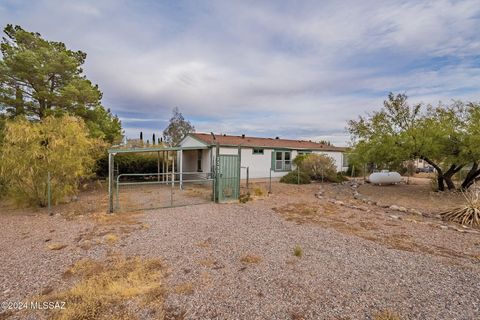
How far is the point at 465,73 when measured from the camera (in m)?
10.8

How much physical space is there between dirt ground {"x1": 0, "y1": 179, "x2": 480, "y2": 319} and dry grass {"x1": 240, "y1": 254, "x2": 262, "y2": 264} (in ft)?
0.06

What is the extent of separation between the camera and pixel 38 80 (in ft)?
36.4

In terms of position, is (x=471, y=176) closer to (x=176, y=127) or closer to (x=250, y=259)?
(x=250, y=259)

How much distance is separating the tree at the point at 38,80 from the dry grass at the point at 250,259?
11125mm

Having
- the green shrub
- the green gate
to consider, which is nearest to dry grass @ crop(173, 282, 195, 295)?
the green gate

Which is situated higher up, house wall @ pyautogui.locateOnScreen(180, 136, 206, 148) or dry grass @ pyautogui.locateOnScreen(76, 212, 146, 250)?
house wall @ pyautogui.locateOnScreen(180, 136, 206, 148)

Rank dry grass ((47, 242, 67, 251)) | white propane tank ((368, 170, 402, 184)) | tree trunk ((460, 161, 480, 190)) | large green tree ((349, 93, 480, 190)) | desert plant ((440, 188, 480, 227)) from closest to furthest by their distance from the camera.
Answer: dry grass ((47, 242, 67, 251))
desert plant ((440, 188, 480, 227))
large green tree ((349, 93, 480, 190))
tree trunk ((460, 161, 480, 190))
white propane tank ((368, 170, 402, 184))

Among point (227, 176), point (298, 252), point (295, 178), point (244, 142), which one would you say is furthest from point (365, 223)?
point (244, 142)

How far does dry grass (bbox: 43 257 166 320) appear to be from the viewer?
2.81 m

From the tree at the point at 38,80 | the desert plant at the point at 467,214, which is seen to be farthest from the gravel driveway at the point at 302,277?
the tree at the point at 38,80

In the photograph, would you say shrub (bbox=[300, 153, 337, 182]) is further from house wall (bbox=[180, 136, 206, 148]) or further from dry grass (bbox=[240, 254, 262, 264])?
dry grass (bbox=[240, 254, 262, 264])

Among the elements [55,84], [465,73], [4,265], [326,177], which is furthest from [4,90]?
[465,73]

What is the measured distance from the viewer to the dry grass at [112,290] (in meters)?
2.81

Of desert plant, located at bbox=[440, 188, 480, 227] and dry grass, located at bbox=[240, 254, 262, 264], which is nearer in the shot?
dry grass, located at bbox=[240, 254, 262, 264]
